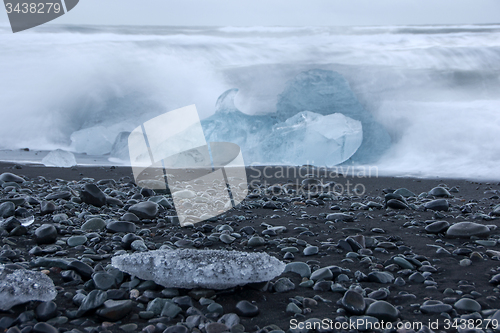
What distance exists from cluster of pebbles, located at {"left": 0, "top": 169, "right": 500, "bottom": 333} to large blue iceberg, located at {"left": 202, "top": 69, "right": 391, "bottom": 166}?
3187 millimetres

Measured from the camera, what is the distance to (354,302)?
1408 millimetres

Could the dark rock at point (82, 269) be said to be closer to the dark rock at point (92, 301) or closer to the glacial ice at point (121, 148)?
the dark rock at point (92, 301)

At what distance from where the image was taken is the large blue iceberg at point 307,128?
21.2 ft

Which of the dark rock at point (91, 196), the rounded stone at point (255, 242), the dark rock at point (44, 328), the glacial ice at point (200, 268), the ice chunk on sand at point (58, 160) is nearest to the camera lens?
the dark rock at point (44, 328)

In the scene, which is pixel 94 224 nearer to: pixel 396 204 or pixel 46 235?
pixel 46 235

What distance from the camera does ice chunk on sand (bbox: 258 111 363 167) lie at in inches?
252

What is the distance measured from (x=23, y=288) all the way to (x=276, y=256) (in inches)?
46.1

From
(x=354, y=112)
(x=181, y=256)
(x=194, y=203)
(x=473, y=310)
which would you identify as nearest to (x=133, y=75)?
(x=354, y=112)

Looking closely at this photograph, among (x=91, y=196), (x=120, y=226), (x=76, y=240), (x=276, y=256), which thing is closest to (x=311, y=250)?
(x=276, y=256)

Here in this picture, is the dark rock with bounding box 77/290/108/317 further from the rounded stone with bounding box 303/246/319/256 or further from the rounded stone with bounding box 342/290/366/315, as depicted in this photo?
the rounded stone with bounding box 303/246/319/256

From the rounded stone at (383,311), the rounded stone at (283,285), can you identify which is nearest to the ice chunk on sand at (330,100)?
the rounded stone at (283,285)

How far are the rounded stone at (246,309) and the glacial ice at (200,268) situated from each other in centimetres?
10

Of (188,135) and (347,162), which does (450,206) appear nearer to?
(347,162)

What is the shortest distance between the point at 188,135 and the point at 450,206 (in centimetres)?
442
